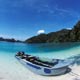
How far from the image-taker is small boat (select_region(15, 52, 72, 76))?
3756mm

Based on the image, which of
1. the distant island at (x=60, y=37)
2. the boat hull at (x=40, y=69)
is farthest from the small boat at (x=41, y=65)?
the distant island at (x=60, y=37)

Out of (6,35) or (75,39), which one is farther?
(75,39)

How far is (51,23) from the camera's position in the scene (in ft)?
12.5

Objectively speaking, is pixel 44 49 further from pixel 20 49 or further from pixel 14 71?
pixel 14 71

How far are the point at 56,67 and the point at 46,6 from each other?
2.65 feet

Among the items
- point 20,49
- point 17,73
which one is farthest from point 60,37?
point 17,73

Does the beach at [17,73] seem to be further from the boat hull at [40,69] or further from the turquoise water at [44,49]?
the turquoise water at [44,49]

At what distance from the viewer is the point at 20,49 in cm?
371

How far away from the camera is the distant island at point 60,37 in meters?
3.76

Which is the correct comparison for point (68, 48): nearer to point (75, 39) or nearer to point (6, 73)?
point (75, 39)

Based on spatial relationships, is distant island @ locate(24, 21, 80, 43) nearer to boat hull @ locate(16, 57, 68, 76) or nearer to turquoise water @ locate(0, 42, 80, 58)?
turquoise water @ locate(0, 42, 80, 58)

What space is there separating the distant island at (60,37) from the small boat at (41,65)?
0.75 feet

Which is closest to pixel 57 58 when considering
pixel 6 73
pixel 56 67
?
pixel 56 67

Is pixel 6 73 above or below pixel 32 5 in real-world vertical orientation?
below
